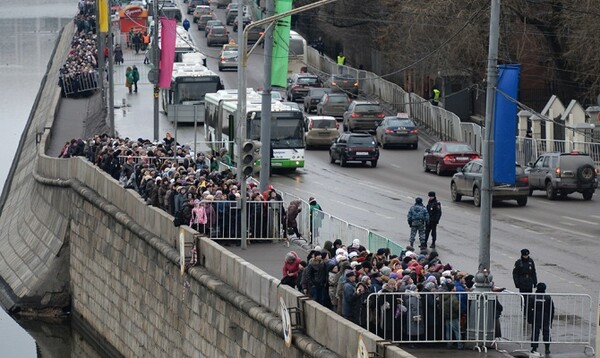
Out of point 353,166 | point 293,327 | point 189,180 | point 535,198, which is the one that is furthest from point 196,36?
point 293,327

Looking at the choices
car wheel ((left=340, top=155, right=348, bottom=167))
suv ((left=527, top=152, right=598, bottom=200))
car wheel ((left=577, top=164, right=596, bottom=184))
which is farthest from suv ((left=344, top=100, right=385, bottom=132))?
car wheel ((left=577, top=164, right=596, bottom=184))

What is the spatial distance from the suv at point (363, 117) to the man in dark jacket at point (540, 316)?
44661mm

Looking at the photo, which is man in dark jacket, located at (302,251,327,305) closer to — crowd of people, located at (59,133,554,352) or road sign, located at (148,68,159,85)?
crowd of people, located at (59,133,554,352)

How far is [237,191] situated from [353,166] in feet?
87.2

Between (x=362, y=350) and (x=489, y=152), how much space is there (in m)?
6.55

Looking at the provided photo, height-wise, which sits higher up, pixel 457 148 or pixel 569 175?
pixel 457 148

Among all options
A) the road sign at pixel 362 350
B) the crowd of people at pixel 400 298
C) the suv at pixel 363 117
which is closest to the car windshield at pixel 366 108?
the suv at pixel 363 117

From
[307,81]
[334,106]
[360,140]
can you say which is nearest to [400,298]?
[360,140]

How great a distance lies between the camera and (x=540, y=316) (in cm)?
2186

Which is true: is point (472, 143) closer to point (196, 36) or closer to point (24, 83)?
point (196, 36)

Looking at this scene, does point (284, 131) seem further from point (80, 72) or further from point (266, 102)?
point (80, 72)

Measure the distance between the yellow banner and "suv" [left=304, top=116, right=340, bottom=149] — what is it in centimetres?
853

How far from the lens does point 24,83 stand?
11831 cm

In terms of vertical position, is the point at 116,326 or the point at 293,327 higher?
the point at 293,327
